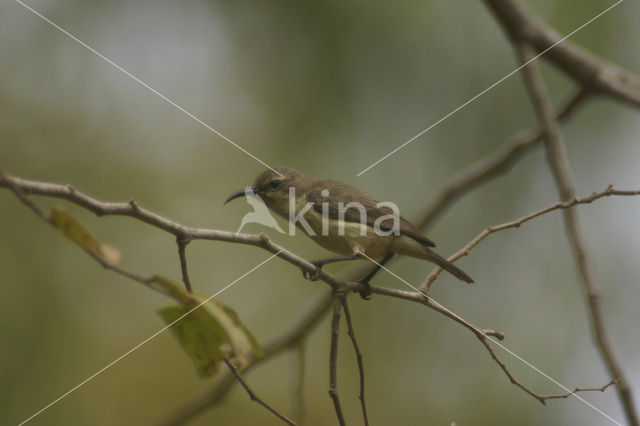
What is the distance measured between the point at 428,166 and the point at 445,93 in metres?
0.90

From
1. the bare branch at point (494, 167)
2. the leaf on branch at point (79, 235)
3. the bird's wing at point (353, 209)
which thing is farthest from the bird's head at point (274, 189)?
the leaf on branch at point (79, 235)

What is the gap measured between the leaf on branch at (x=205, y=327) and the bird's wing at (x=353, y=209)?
2.12 m

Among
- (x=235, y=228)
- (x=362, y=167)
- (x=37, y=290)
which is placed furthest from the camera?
(x=362, y=167)

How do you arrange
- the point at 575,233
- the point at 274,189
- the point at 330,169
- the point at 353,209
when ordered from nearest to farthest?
1. the point at 575,233
2. the point at 353,209
3. the point at 274,189
4. the point at 330,169

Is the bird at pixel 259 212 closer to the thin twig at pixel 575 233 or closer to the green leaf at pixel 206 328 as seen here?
the thin twig at pixel 575 233

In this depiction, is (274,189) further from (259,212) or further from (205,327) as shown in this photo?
(205,327)

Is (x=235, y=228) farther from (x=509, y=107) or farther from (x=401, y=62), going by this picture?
(x=509, y=107)

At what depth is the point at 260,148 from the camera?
23.5 feet

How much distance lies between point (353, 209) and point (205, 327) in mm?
2358

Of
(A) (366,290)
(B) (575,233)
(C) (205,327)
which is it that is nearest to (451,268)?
(B) (575,233)

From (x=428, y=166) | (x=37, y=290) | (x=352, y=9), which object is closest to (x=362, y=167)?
(x=428, y=166)

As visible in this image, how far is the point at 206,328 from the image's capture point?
6.52ft

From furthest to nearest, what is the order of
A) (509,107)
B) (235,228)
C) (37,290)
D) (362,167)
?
(509,107)
(362,167)
(235,228)
(37,290)

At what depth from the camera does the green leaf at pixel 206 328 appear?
1.83 meters
